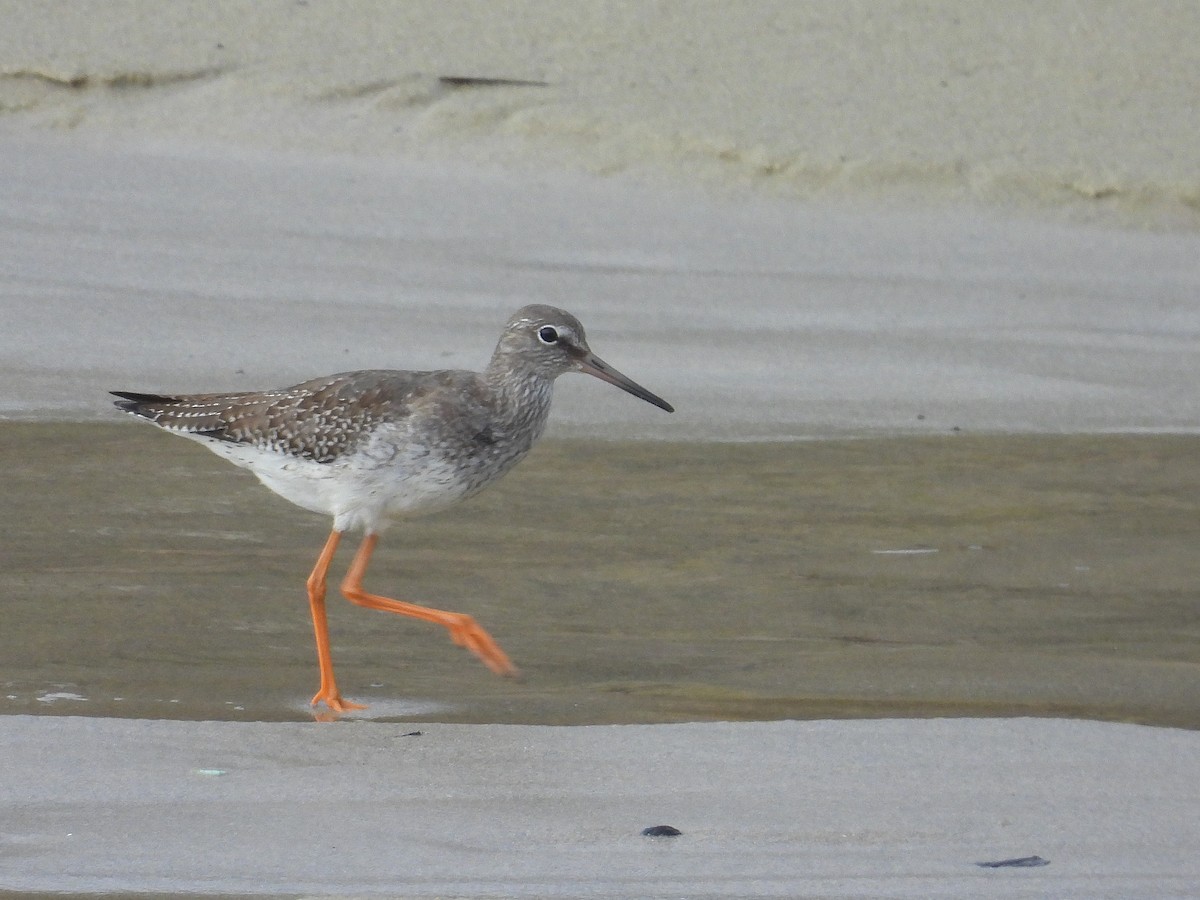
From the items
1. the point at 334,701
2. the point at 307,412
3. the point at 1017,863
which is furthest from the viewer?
the point at 307,412

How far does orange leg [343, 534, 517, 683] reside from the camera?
5.61 meters

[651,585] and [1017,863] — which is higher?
[651,585]

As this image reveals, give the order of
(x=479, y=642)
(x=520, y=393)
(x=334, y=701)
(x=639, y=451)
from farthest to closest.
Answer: (x=639, y=451)
(x=520, y=393)
(x=479, y=642)
(x=334, y=701)

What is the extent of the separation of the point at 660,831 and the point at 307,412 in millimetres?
2381

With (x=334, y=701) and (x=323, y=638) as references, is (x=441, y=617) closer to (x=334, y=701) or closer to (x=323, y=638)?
(x=323, y=638)

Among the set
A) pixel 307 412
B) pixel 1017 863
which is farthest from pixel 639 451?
pixel 1017 863

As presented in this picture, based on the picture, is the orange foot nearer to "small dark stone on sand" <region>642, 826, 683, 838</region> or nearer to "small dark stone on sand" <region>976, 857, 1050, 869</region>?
"small dark stone on sand" <region>642, 826, 683, 838</region>

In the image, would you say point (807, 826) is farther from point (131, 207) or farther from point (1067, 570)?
point (131, 207)

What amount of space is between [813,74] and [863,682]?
8447 mm

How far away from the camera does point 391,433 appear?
6039 millimetres

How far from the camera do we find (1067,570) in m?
6.64

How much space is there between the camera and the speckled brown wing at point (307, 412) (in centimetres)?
611

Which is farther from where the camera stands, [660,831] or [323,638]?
[323,638]

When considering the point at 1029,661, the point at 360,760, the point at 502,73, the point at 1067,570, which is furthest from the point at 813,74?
→ the point at 360,760
